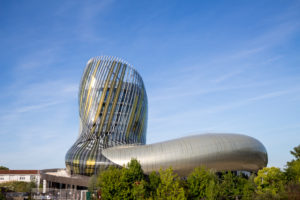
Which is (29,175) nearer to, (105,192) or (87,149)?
(87,149)

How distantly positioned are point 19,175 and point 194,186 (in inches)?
3195

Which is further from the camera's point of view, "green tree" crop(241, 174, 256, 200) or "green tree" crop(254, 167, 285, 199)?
"green tree" crop(254, 167, 285, 199)

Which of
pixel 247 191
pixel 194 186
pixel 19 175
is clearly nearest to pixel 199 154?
pixel 247 191

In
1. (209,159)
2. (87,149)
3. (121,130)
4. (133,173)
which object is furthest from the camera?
(121,130)

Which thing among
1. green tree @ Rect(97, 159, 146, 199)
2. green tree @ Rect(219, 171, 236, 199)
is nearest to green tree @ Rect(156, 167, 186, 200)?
green tree @ Rect(97, 159, 146, 199)

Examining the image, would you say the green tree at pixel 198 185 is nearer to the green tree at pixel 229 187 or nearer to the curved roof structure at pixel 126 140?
the green tree at pixel 229 187

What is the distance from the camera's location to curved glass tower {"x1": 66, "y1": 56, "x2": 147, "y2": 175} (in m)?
60.0

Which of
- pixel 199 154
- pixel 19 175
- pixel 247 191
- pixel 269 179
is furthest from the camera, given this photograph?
pixel 19 175

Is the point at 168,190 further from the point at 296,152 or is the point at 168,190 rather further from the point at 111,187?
the point at 296,152

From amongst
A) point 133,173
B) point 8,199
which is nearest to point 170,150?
point 133,173

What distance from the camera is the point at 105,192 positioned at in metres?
30.4

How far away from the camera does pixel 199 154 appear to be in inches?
1789

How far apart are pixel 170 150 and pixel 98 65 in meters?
27.3

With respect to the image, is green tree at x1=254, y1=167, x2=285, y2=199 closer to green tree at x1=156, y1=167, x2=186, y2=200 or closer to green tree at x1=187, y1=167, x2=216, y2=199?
green tree at x1=187, y1=167, x2=216, y2=199
